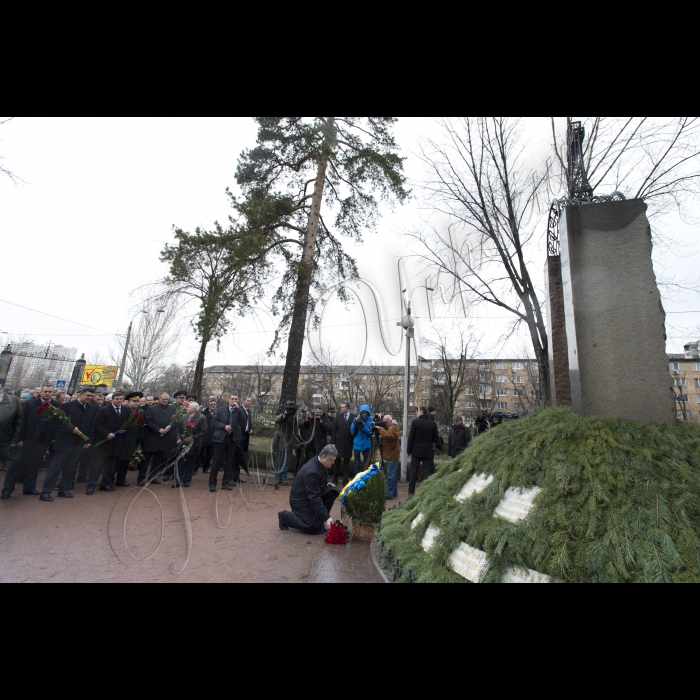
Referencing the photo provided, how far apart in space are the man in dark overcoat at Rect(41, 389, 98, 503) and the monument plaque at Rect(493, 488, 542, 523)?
25.0 feet

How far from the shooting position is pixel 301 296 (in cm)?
1397

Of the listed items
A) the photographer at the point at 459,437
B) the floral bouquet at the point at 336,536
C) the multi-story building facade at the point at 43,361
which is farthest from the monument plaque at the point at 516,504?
the multi-story building facade at the point at 43,361

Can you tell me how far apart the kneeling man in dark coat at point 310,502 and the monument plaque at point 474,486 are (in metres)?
2.25

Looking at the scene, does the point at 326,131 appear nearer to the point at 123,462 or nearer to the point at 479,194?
the point at 479,194

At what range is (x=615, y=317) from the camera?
17.3 feet

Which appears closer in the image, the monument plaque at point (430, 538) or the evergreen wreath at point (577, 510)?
the evergreen wreath at point (577, 510)

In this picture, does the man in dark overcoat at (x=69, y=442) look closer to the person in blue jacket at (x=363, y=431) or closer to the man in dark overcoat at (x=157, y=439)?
the man in dark overcoat at (x=157, y=439)

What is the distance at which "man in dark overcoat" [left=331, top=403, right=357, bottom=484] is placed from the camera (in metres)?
10.5

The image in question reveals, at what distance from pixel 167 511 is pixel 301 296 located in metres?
8.33

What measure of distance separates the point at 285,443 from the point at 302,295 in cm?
530

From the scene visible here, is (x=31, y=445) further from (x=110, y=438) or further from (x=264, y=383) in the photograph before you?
(x=264, y=383)

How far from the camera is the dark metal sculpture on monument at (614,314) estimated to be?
5027 millimetres

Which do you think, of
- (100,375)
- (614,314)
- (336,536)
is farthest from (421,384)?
(614,314)

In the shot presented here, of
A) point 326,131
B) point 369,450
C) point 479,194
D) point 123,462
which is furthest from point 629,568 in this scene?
point 326,131
